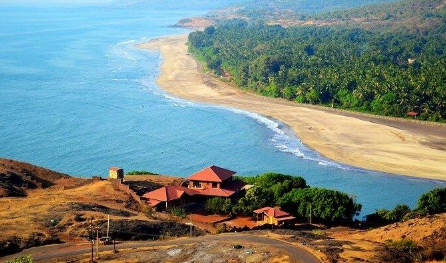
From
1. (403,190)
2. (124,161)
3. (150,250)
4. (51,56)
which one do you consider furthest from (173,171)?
(51,56)

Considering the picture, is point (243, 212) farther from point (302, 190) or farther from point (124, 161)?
point (124, 161)

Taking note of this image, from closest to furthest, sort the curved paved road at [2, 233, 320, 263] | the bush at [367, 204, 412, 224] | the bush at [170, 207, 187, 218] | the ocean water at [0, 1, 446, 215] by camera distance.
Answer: the curved paved road at [2, 233, 320, 263], the bush at [170, 207, 187, 218], the bush at [367, 204, 412, 224], the ocean water at [0, 1, 446, 215]

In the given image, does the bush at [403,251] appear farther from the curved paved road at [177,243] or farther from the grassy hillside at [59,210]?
the grassy hillside at [59,210]

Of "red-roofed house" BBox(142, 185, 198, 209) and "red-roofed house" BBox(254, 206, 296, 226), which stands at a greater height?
"red-roofed house" BBox(142, 185, 198, 209)

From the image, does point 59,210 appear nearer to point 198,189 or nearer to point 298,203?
point 198,189

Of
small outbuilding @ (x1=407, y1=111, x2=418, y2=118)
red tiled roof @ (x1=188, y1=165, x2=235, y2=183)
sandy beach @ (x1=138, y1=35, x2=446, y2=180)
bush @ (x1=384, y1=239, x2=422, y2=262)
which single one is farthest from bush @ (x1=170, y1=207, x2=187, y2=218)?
small outbuilding @ (x1=407, y1=111, x2=418, y2=118)

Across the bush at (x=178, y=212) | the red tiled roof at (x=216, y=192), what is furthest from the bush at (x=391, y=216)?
the bush at (x=178, y=212)

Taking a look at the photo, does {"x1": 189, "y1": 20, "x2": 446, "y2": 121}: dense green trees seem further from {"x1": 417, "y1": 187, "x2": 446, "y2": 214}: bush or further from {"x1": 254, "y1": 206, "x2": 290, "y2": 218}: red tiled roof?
{"x1": 254, "y1": 206, "x2": 290, "y2": 218}: red tiled roof
